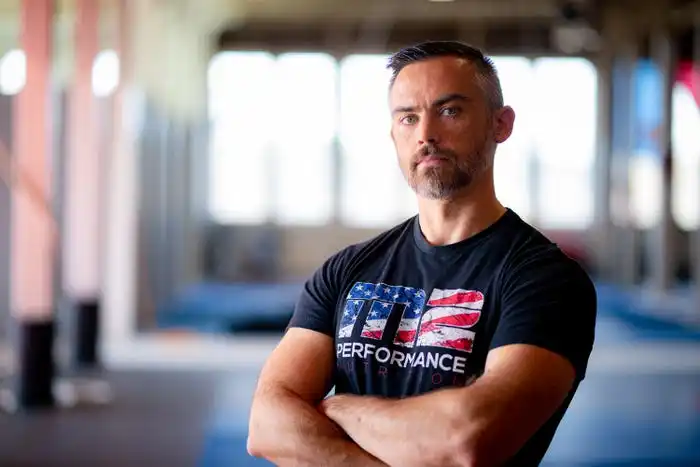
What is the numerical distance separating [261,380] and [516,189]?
13.1 meters

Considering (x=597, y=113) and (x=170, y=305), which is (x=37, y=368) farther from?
(x=597, y=113)

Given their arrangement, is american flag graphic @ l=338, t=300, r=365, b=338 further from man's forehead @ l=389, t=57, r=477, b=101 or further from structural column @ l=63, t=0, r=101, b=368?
structural column @ l=63, t=0, r=101, b=368

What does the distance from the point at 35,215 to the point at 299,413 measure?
393cm

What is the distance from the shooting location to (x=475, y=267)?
1632mm

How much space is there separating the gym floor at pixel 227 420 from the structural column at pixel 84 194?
0.42 metres

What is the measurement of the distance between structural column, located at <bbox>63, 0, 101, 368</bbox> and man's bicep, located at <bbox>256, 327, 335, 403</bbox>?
197 inches

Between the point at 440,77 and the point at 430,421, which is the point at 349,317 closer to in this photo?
the point at 430,421

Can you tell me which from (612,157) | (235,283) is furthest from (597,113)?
(235,283)

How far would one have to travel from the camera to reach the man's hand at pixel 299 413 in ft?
5.35

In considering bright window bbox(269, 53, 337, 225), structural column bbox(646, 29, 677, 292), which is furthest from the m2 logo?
bright window bbox(269, 53, 337, 225)

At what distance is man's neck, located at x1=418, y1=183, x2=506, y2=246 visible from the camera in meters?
1.69

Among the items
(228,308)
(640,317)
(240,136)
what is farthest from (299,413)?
(240,136)

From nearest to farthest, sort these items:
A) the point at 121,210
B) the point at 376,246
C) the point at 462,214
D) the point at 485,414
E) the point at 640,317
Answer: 1. the point at 485,414
2. the point at 462,214
3. the point at 376,246
4. the point at 121,210
5. the point at 640,317

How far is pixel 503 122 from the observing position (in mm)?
1702
